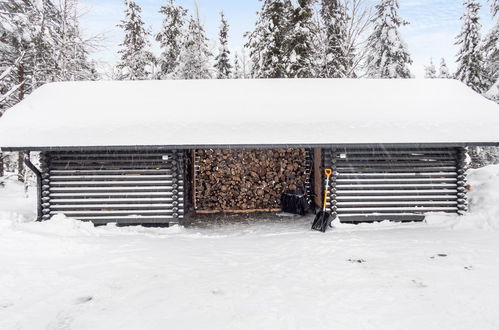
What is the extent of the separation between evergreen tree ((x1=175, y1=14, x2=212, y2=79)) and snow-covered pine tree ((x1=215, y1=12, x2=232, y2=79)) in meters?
4.66

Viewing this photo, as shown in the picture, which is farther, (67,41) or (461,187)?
(67,41)

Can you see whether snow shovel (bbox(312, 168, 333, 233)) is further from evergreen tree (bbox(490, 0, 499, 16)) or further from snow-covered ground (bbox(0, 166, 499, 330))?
A: evergreen tree (bbox(490, 0, 499, 16))

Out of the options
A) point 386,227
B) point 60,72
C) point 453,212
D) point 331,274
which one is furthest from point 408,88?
point 60,72

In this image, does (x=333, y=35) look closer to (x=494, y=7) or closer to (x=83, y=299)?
(x=494, y=7)

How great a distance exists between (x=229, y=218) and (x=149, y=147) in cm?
356

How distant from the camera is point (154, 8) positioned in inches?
976

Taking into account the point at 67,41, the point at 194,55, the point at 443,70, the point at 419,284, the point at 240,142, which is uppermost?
the point at 443,70

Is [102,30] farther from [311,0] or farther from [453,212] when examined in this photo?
[453,212]

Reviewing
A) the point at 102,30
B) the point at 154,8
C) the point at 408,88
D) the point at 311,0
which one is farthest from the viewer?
the point at 154,8

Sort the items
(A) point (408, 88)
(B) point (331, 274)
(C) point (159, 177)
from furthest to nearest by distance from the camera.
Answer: (A) point (408, 88)
(C) point (159, 177)
(B) point (331, 274)

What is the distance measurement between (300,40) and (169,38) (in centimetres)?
1119

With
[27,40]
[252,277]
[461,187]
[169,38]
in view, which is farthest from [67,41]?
[461,187]

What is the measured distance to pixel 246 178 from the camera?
37.7ft

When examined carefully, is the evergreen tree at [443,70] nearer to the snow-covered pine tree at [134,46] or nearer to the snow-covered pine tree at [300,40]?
the snow-covered pine tree at [300,40]
